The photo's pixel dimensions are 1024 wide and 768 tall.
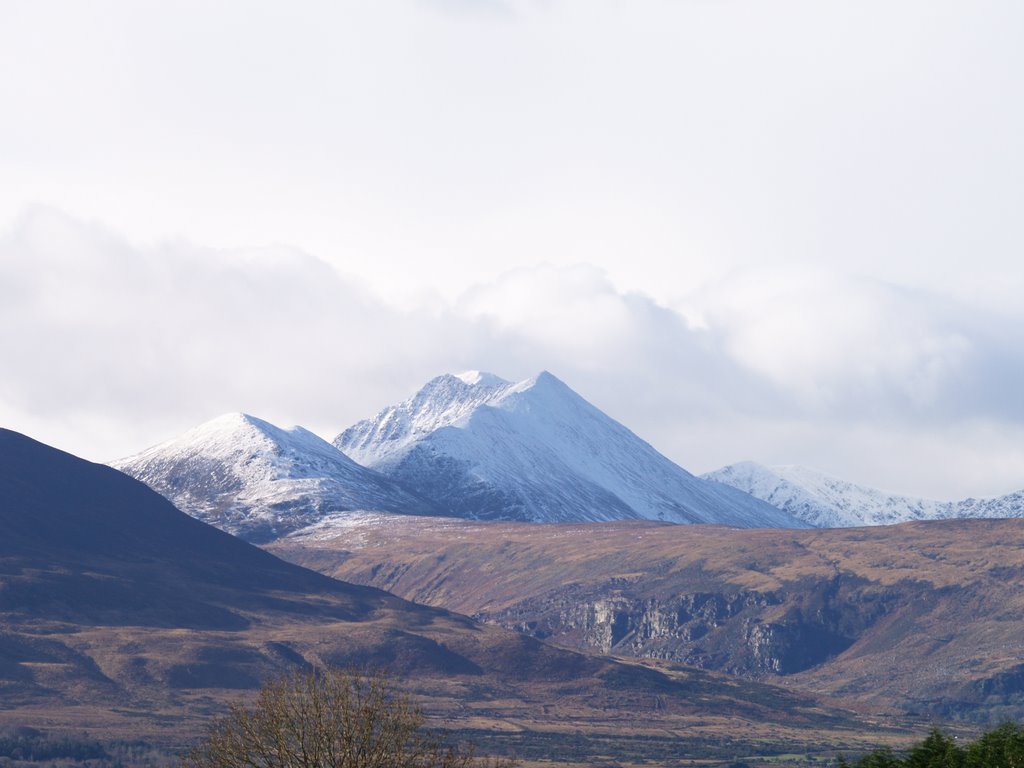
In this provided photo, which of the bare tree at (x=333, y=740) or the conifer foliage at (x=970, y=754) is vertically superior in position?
the conifer foliage at (x=970, y=754)

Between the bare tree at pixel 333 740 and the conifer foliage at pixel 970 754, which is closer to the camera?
the bare tree at pixel 333 740

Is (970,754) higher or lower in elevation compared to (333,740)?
higher

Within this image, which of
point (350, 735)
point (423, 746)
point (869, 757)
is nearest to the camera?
point (350, 735)

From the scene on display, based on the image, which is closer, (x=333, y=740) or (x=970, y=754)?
(x=333, y=740)

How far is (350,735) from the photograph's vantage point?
8869 centimetres

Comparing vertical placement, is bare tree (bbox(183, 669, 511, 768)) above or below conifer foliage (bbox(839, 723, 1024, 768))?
below

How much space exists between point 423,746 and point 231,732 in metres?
11.9

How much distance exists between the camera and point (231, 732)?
9281cm

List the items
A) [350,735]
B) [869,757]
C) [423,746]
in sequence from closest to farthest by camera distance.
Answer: [350,735] → [423,746] → [869,757]

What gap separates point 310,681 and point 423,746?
7.97 metres

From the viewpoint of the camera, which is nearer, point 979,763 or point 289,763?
point 289,763

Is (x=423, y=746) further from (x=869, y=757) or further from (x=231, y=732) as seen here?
(x=869, y=757)

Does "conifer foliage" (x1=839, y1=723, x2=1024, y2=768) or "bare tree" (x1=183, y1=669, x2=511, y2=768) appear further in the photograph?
"conifer foliage" (x1=839, y1=723, x2=1024, y2=768)

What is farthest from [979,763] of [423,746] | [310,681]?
[310,681]
